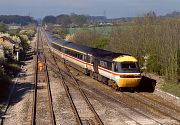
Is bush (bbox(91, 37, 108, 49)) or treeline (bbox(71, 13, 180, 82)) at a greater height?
treeline (bbox(71, 13, 180, 82))

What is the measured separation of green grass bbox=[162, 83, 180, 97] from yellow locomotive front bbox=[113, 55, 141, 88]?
1.88 metres

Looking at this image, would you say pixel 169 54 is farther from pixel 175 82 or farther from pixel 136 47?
pixel 136 47

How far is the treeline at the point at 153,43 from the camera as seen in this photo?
1086 inches

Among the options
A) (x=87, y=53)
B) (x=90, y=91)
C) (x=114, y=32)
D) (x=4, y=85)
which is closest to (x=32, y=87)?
(x=4, y=85)

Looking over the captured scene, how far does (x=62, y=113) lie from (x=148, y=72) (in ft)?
45.9

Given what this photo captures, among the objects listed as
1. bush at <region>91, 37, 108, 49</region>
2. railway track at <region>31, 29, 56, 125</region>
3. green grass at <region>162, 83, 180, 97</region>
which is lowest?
railway track at <region>31, 29, 56, 125</region>

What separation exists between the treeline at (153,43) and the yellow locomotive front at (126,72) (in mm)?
3333

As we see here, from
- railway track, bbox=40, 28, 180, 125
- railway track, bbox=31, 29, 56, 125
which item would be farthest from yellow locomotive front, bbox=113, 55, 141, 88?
railway track, bbox=31, 29, 56, 125

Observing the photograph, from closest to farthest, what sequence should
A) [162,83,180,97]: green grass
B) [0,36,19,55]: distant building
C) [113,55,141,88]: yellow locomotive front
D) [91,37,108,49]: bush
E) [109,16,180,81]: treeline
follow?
1. [162,83,180,97]: green grass
2. [113,55,141,88]: yellow locomotive front
3. [109,16,180,81]: treeline
4. [0,36,19,55]: distant building
5. [91,37,108,49]: bush

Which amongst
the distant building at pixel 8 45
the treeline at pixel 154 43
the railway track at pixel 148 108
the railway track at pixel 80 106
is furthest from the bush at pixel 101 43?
the railway track at pixel 148 108

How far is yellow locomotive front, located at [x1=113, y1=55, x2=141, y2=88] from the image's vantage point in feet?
82.3

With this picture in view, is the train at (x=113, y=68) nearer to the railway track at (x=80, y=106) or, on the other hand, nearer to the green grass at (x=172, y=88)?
the green grass at (x=172, y=88)

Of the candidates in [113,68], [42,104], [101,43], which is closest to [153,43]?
[113,68]

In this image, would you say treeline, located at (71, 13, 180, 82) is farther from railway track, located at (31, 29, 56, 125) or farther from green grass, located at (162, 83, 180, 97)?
railway track, located at (31, 29, 56, 125)
